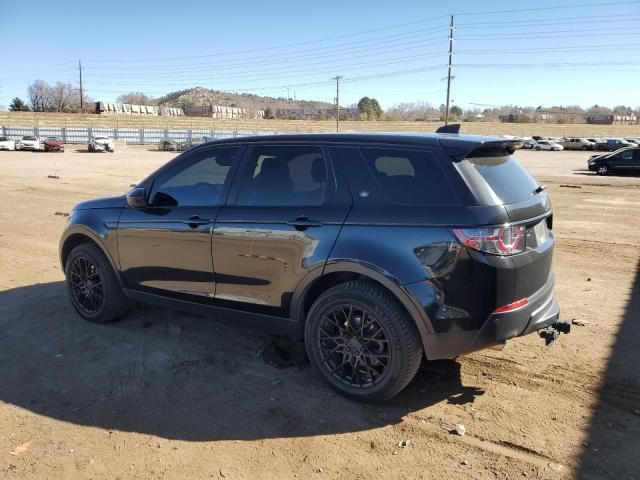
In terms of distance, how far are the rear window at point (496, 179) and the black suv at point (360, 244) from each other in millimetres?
12

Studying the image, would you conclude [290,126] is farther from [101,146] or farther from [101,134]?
[101,146]

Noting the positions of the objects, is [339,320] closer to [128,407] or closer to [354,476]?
[354,476]

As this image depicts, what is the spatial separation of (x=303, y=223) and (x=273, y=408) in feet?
4.21

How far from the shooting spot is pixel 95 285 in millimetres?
5059

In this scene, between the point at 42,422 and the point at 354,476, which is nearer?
the point at 354,476

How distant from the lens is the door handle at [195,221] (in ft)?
13.8

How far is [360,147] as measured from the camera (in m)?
3.70

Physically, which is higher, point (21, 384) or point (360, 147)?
point (360, 147)

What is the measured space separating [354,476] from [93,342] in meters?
2.85

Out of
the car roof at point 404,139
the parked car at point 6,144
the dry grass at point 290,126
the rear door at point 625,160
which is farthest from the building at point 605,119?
the car roof at point 404,139

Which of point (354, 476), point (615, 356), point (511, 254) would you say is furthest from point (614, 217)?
point (354, 476)

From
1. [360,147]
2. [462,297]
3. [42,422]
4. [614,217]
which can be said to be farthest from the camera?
[614,217]

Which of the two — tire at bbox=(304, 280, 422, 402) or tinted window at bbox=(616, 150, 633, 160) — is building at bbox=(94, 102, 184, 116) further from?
tire at bbox=(304, 280, 422, 402)

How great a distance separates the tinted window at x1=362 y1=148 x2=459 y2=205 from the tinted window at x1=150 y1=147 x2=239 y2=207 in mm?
1265
